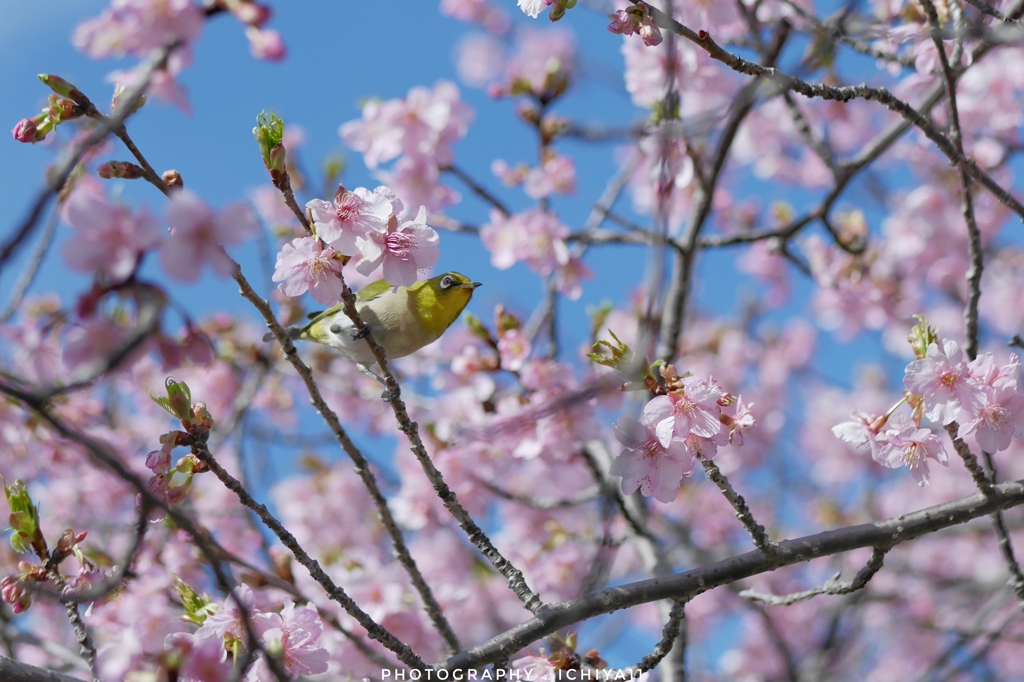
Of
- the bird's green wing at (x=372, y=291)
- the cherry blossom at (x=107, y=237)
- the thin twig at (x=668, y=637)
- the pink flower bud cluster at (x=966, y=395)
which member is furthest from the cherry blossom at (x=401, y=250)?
the bird's green wing at (x=372, y=291)

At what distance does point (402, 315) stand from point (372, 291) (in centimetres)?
33

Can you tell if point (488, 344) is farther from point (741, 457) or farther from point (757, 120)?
point (741, 457)

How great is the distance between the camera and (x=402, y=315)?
404cm

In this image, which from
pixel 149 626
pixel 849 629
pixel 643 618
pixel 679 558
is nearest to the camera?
pixel 149 626

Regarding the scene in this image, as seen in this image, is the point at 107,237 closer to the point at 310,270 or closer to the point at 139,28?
the point at 310,270

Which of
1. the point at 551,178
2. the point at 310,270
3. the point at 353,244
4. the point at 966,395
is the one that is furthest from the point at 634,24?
the point at 551,178

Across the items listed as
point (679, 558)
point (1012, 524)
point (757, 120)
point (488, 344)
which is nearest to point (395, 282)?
point (488, 344)

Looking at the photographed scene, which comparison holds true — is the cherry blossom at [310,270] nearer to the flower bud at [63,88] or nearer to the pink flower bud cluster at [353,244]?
the pink flower bud cluster at [353,244]

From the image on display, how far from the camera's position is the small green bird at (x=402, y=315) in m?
4.03

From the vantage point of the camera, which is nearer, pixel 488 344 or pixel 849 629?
pixel 488 344

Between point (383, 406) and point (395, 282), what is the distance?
500 centimetres

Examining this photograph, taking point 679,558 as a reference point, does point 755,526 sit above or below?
below

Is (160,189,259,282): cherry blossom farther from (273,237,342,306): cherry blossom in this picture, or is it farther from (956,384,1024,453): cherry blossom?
(956,384,1024,453): cherry blossom

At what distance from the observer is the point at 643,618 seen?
922 centimetres
